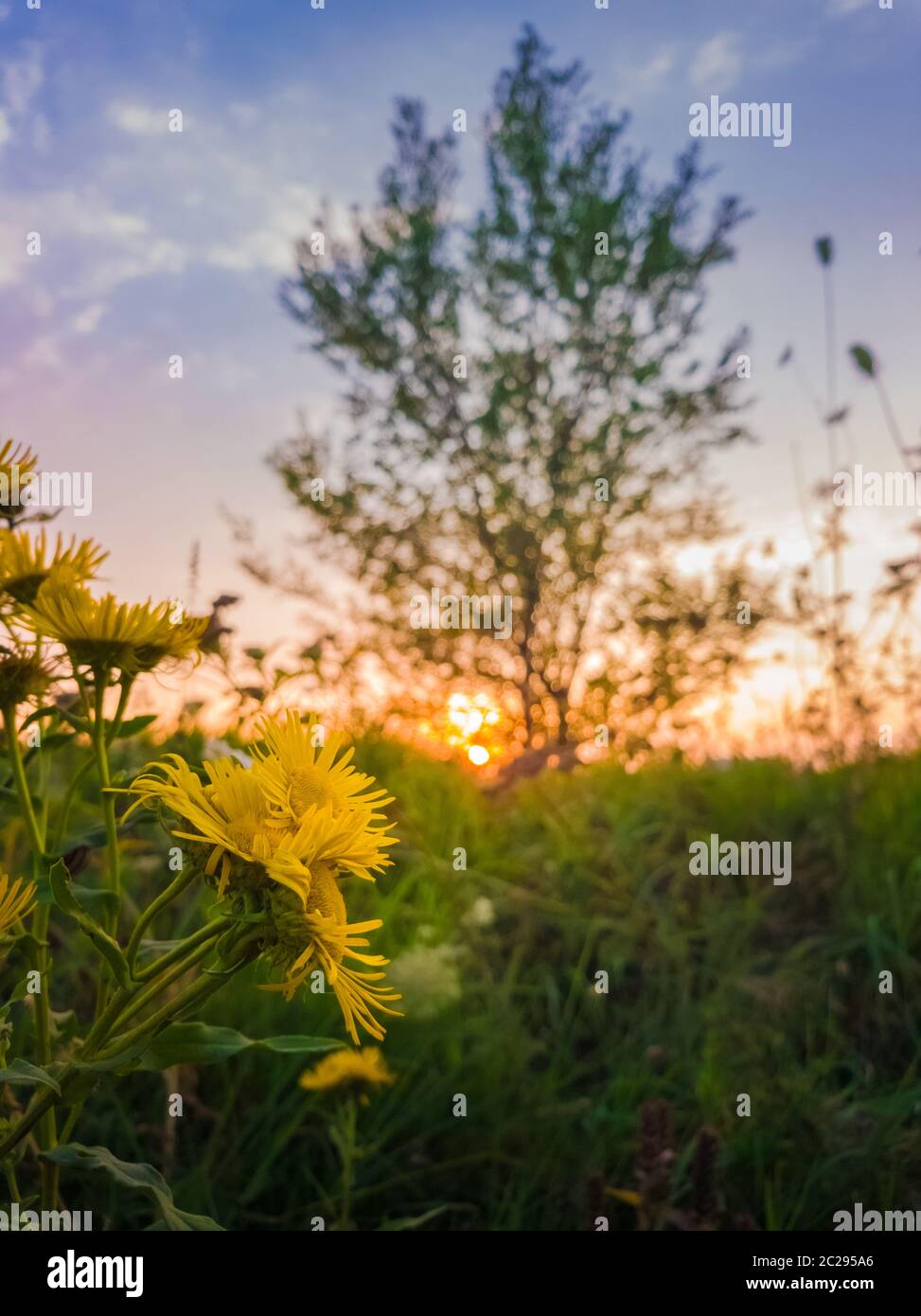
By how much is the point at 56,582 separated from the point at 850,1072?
236 cm

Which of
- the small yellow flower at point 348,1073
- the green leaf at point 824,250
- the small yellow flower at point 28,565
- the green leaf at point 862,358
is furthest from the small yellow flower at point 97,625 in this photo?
the green leaf at point 824,250

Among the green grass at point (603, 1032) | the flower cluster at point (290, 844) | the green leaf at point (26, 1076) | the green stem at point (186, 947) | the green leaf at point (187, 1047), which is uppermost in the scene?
the flower cluster at point (290, 844)

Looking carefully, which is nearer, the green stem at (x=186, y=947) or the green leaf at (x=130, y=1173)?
the green stem at (x=186, y=947)

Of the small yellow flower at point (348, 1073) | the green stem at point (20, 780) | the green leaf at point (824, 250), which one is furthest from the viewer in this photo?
the green leaf at point (824, 250)

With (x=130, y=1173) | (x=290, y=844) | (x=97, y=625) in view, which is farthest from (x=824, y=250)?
(x=130, y=1173)

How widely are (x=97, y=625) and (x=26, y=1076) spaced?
0.39 meters

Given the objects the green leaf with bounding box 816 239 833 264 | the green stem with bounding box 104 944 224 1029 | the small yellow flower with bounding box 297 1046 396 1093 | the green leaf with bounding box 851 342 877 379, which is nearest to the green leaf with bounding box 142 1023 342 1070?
the green stem with bounding box 104 944 224 1029

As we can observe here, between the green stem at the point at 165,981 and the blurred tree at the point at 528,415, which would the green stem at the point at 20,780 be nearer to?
the green stem at the point at 165,981

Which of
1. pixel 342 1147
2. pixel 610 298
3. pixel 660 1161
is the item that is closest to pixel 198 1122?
pixel 342 1147

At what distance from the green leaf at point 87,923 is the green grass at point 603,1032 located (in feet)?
3.27

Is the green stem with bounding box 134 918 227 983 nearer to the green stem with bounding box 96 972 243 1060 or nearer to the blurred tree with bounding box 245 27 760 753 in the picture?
the green stem with bounding box 96 972 243 1060

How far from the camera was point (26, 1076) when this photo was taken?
0.85m

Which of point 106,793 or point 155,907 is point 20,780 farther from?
point 155,907

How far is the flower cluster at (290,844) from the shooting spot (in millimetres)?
808
